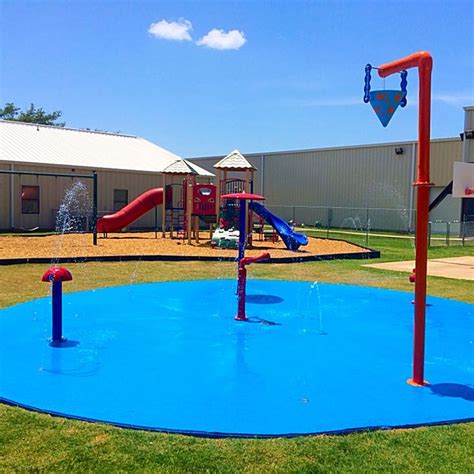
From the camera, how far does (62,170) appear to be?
22.4 metres

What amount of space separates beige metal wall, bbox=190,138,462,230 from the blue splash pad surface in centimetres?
1963

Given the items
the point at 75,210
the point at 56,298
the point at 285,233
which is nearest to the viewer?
the point at 56,298

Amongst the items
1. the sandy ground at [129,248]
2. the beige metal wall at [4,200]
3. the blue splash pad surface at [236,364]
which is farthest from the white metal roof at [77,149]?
the blue splash pad surface at [236,364]

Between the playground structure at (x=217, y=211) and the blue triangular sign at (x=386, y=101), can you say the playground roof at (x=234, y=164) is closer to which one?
the playground structure at (x=217, y=211)

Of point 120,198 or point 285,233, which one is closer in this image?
point 285,233

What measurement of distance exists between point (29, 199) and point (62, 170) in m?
1.84

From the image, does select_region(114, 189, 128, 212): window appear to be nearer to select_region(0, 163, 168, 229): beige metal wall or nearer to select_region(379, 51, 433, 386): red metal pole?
select_region(0, 163, 168, 229): beige metal wall

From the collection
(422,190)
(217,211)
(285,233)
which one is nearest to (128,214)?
(217,211)

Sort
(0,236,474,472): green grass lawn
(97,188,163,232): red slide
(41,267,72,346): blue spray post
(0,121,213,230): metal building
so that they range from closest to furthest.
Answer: (0,236,474,472): green grass lawn < (41,267,72,346): blue spray post < (97,188,163,232): red slide < (0,121,213,230): metal building

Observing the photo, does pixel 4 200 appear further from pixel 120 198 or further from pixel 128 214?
pixel 120 198

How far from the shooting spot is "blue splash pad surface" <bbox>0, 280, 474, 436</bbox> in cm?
393

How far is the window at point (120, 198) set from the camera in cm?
2494

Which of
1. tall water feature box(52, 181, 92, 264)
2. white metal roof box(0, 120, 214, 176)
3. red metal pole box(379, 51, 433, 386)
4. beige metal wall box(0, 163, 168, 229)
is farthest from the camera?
tall water feature box(52, 181, 92, 264)

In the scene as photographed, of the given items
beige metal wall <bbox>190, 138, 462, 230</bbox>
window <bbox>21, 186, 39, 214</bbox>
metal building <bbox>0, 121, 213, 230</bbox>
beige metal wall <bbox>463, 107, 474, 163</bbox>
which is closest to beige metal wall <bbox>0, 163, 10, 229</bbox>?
metal building <bbox>0, 121, 213, 230</bbox>
